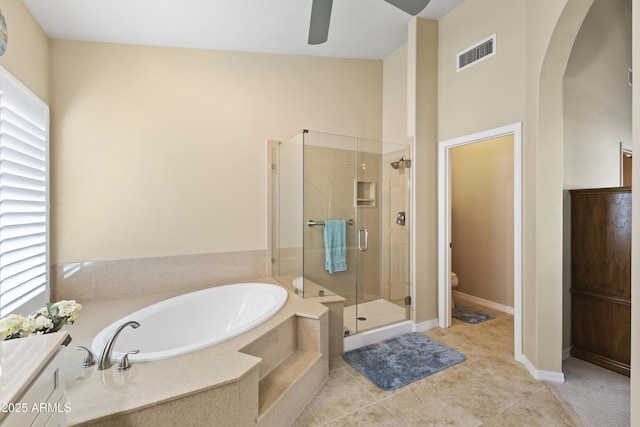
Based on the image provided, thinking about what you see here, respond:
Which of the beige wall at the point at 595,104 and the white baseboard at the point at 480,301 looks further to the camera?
the white baseboard at the point at 480,301

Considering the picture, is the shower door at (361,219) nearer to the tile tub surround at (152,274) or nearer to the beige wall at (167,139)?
the beige wall at (167,139)

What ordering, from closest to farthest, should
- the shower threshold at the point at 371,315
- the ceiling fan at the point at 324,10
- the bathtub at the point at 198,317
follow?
the ceiling fan at the point at 324,10, the bathtub at the point at 198,317, the shower threshold at the point at 371,315

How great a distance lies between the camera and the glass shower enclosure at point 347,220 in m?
2.95

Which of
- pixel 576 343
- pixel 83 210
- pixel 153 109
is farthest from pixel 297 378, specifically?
pixel 153 109

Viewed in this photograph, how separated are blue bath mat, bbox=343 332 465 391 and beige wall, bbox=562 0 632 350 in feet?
3.46

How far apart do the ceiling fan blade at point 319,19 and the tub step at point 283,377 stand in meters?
2.26

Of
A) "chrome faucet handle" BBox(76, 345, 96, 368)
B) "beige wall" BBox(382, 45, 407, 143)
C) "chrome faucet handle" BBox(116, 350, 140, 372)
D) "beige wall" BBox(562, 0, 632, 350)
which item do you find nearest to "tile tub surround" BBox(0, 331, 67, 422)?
"chrome faucet handle" BBox(116, 350, 140, 372)

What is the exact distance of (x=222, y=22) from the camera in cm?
252

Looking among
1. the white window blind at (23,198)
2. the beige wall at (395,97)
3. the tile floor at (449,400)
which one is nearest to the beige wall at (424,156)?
the beige wall at (395,97)

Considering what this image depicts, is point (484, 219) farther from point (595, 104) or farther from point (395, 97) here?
point (395, 97)

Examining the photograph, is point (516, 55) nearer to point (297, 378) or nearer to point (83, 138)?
point (297, 378)

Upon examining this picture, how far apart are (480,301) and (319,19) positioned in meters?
3.75

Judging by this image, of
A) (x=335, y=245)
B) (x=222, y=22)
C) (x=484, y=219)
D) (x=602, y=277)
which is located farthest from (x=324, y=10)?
(x=484, y=219)

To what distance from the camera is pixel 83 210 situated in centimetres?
251
